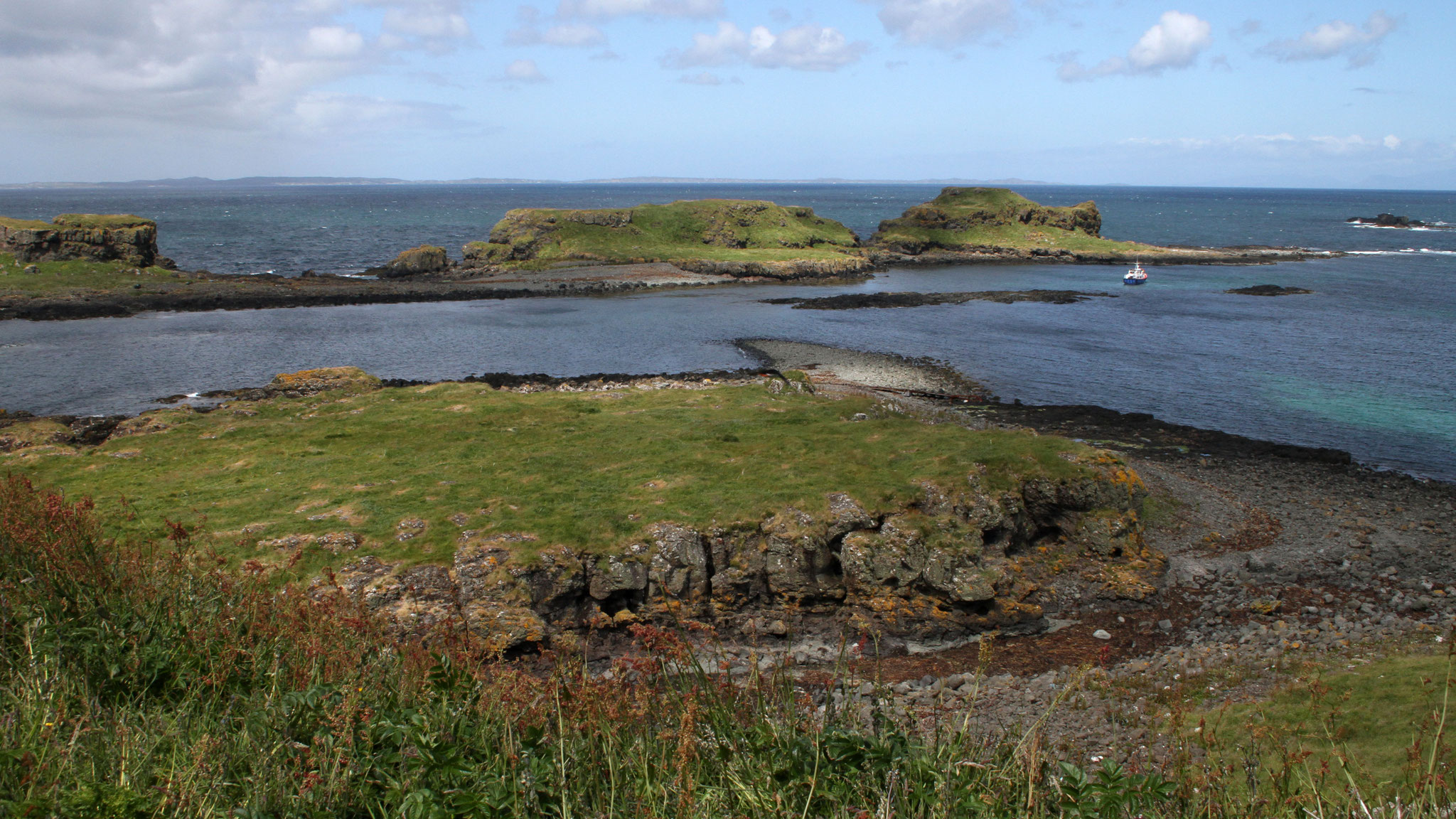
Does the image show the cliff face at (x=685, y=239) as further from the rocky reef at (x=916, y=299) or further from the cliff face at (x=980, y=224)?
the rocky reef at (x=916, y=299)

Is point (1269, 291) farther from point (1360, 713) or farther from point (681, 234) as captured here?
point (1360, 713)

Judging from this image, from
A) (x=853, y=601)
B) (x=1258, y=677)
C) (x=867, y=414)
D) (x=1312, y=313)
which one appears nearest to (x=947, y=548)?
(x=853, y=601)

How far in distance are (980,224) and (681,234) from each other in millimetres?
47703

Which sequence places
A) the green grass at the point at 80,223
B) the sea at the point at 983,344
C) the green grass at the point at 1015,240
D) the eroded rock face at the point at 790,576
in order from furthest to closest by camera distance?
the green grass at the point at 1015,240 → the green grass at the point at 80,223 → the sea at the point at 983,344 → the eroded rock face at the point at 790,576

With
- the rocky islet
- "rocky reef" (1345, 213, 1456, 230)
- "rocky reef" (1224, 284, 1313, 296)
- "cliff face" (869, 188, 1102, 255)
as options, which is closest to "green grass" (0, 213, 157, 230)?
the rocky islet

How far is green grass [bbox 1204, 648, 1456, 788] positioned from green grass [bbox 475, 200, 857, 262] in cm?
8741

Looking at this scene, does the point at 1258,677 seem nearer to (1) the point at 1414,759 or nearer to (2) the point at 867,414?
(1) the point at 1414,759

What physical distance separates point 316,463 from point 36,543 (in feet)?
42.8

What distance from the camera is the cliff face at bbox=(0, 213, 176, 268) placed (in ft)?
234

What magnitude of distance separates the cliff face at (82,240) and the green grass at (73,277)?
3.72 ft

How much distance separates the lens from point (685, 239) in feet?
353

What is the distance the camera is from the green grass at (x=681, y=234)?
3922 inches

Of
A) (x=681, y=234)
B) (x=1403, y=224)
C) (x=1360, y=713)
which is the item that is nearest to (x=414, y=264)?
(x=681, y=234)

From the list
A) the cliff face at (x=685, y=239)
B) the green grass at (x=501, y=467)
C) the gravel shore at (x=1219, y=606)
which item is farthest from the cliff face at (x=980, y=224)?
the green grass at (x=501, y=467)
